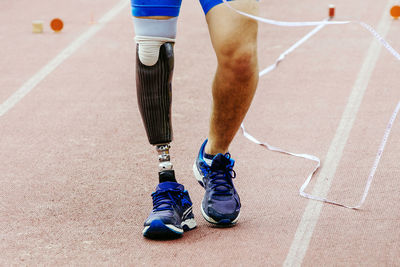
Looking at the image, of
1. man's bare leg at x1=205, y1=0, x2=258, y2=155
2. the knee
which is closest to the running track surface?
man's bare leg at x1=205, y1=0, x2=258, y2=155

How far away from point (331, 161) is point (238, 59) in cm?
150

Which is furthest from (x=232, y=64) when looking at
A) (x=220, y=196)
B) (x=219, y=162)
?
(x=220, y=196)

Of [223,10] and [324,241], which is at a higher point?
[223,10]

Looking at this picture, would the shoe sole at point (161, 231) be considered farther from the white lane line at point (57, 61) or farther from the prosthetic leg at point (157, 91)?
the white lane line at point (57, 61)

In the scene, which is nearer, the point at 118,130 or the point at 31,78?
the point at 118,130

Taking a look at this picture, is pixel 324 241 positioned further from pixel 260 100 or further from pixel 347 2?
pixel 347 2

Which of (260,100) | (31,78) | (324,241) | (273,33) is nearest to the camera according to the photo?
(324,241)

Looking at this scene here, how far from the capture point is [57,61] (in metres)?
7.66

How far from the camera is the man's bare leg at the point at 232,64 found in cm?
355

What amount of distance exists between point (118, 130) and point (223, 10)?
2.23 meters

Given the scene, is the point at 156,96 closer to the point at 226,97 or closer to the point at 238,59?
the point at 226,97

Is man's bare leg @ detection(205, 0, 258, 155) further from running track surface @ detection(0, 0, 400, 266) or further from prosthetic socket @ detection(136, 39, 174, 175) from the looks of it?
running track surface @ detection(0, 0, 400, 266)

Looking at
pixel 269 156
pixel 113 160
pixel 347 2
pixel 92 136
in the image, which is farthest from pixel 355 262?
pixel 347 2

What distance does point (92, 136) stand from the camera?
5.49m
